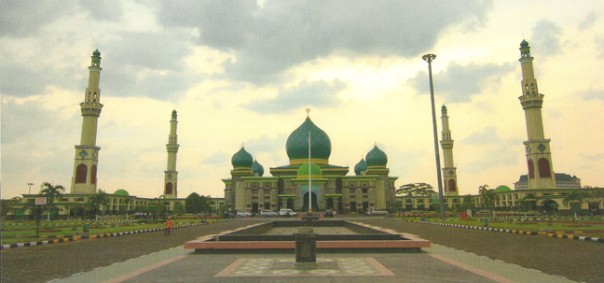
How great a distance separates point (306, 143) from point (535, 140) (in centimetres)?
3438

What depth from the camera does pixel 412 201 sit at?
311ft

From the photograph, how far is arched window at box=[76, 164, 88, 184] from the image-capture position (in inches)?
2537

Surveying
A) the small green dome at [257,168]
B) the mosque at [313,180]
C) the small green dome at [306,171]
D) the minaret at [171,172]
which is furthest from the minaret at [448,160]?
the minaret at [171,172]

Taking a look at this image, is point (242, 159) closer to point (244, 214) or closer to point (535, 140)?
point (244, 214)

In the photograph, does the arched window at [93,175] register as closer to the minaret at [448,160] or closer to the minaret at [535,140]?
the minaret at [448,160]

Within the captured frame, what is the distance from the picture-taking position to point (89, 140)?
64.6 metres

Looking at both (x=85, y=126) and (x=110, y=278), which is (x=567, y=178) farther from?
(x=110, y=278)

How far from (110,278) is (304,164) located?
60648 millimetres

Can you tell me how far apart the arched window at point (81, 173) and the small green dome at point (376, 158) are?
4586 centimetres

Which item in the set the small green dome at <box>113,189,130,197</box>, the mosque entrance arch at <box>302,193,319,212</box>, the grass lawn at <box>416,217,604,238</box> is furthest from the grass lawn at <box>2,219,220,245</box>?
the small green dome at <box>113,189,130,197</box>

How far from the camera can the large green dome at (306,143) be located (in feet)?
245

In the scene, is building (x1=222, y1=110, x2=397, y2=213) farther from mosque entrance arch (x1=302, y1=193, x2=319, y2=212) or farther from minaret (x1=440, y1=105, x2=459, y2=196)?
minaret (x1=440, y1=105, x2=459, y2=196)

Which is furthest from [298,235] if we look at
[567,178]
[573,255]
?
[567,178]

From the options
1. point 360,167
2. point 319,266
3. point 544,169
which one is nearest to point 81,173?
point 360,167
